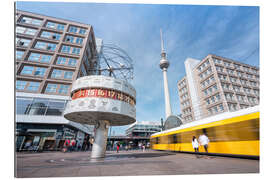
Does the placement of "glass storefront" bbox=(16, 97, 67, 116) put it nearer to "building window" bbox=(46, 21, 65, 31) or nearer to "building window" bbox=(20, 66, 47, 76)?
"building window" bbox=(20, 66, 47, 76)

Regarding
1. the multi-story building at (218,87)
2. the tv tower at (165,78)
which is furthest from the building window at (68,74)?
the multi-story building at (218,87)

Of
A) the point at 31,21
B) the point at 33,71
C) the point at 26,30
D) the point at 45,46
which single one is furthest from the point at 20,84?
the point at 31,21

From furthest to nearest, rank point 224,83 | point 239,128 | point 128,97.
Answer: point 224,83
point 128,97
point 239,128

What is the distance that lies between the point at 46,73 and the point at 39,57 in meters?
4.70

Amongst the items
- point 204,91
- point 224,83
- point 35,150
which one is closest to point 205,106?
point 204,91

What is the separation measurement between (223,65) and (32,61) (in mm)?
52637

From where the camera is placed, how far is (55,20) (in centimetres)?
3238

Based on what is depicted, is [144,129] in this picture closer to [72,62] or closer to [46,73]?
[72,62]

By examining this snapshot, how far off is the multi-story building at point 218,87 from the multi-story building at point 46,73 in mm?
35006

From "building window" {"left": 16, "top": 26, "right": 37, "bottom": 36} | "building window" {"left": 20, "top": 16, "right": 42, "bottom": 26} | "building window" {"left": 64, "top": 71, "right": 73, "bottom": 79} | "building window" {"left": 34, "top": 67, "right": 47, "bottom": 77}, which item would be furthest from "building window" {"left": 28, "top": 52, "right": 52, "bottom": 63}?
"building window" {"left": 20, "top": 16, "right": 42, "bottom": 26}

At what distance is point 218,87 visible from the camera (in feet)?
117

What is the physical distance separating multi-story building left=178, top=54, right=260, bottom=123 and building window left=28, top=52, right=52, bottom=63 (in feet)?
145

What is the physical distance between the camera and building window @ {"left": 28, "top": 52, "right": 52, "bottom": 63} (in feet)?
88.2
